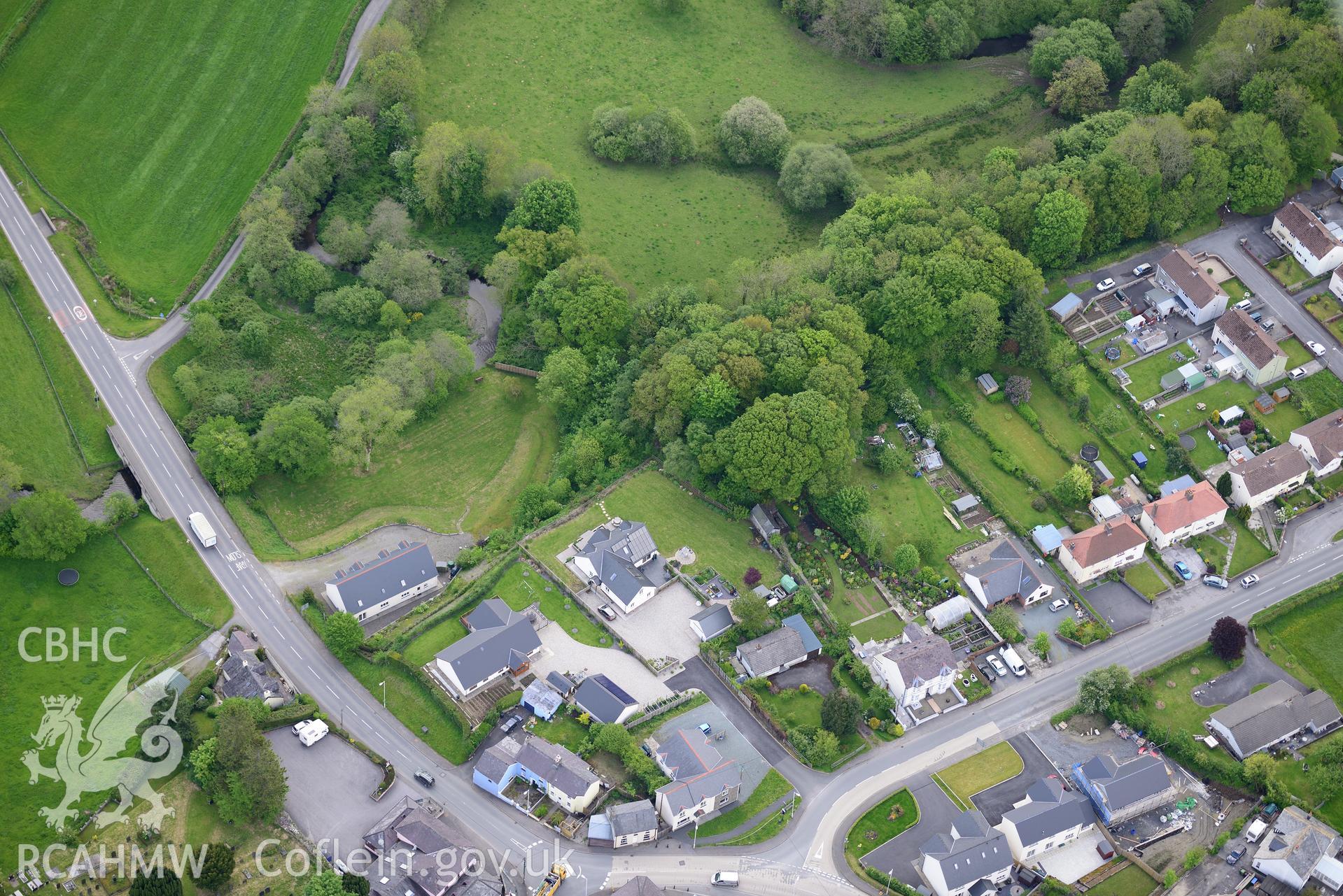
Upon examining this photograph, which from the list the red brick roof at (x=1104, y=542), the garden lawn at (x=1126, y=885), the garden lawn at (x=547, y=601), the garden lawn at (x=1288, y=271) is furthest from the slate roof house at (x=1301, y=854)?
the garden lawn at (x=1288, y=271)

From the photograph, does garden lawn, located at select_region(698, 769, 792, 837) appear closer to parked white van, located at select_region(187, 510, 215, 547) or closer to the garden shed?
the garden shed

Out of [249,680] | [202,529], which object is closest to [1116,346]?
[249,680]

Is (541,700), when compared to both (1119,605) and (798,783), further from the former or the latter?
(1119,605)

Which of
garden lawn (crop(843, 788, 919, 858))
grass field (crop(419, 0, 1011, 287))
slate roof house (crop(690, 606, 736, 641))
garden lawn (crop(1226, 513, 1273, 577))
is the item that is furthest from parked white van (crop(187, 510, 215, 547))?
garden lawn (crop(1226, 513, 1273, 577))

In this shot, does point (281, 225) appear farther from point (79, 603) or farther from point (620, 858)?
point (620, 858)

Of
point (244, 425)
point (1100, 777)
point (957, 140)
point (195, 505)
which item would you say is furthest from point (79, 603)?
point (957, 140)

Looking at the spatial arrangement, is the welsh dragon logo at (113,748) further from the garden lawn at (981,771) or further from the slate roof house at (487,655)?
the garden lawn at (981,771)
